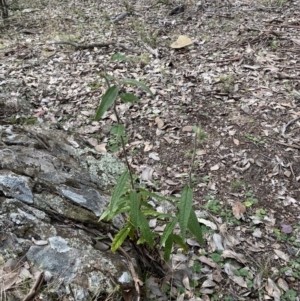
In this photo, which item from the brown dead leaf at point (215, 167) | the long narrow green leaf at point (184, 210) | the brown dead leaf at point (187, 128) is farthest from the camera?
the brown dead leaf at point (187, 128)

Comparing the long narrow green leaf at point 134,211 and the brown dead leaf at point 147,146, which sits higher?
the long narrow green leaf at point 134,211

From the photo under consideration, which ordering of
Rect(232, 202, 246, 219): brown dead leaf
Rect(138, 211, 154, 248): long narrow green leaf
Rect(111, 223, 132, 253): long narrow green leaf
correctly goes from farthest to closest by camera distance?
Rect(232, 202, 246, 219): brown dead leaf
Rect(111, 223, 132, 253): long narrow green leaf
Rect(138, 211, 154, 248): long narrow green leaf

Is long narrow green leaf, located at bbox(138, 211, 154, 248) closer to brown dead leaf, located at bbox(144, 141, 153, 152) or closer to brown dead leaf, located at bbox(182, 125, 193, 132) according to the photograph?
brown dead leaf, located at bbox(144, 141, 153, 152)

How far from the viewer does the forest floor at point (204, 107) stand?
2715 millimetres

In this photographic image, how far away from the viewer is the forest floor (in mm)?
2715

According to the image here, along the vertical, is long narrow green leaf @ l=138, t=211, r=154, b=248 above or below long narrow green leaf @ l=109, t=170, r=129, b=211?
below

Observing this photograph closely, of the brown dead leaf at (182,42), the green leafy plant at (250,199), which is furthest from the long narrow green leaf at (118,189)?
the brown dead leaf at (182,42)

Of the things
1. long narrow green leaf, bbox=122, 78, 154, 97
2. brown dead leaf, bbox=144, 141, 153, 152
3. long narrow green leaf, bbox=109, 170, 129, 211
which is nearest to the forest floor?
brown dead leaf, bbox=144, 141, 153, 152

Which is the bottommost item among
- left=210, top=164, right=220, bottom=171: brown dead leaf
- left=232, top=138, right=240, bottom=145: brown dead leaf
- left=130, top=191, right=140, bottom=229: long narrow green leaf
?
left=210, top=164, right=220, bottom=171: brown dead leaf

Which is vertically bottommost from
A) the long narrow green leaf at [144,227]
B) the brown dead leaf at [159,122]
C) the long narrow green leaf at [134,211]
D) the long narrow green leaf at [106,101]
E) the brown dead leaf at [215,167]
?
the brown dead leaf at [215,167]

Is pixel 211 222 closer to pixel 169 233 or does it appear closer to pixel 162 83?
pixel 169 233

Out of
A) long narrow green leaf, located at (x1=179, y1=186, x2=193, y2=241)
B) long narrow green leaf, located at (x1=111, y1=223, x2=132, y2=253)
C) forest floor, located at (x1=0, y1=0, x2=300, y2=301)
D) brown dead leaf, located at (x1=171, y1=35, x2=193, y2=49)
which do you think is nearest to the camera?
long narrow green leaf, located at (x1=179, y1=186, x2=193, y2=241)

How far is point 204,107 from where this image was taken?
161 inches

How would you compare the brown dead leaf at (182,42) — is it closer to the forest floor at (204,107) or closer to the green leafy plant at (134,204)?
the forest floor at (204,107)
